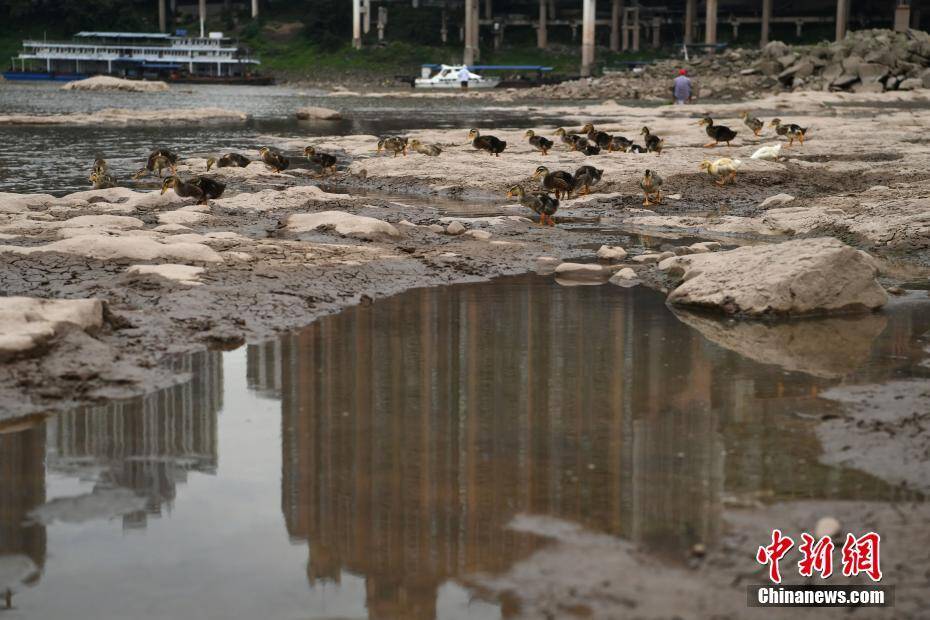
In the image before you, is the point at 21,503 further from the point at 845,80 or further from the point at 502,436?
the point at 845,80

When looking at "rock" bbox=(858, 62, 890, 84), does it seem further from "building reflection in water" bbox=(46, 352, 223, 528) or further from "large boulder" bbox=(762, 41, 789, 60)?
"building reflection in water" bbox=(46, 352, 223, 528)

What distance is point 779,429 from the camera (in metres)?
6.12

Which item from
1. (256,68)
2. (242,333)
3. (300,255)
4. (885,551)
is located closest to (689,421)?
(885,551)

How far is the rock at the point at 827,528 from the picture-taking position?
468cm

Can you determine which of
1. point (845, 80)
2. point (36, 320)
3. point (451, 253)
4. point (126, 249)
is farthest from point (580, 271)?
point (845, 80)

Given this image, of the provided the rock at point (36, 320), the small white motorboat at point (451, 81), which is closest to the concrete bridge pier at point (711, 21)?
the small white motorboat at point (451, 81)

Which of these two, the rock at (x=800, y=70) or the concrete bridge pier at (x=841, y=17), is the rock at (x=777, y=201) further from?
the concrete bridge pier at (x=841, y=17)

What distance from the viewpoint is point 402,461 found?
5668 millimetres

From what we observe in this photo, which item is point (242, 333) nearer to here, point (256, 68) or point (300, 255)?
point (300, 255)

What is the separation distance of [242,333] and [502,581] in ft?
13.5

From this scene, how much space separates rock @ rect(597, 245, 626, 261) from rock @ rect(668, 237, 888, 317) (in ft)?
7.24

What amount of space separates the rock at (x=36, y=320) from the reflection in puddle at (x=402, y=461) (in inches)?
25.6

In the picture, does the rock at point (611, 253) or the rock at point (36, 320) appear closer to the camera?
the rock at point (36, 320)

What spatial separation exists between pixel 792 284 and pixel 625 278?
1.82 meters
